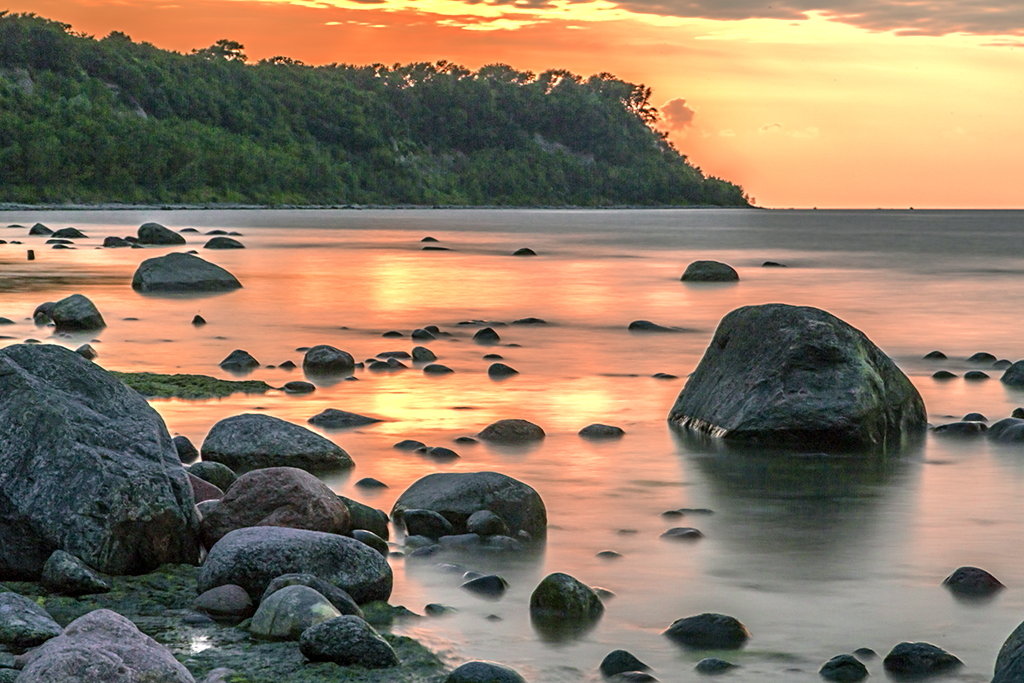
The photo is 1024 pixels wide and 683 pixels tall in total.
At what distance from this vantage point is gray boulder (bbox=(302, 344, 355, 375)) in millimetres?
16234

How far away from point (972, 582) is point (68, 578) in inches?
186

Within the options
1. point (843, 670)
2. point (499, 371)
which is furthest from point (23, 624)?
point (499, 371)

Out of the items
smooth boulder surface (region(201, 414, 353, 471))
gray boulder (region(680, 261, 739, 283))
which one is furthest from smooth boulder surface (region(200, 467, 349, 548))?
gray boulder (region(680, 261, 739, 283))

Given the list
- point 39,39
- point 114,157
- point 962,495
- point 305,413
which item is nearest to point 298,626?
point 962,495

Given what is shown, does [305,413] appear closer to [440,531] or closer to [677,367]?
[440,531]

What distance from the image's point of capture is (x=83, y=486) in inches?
288

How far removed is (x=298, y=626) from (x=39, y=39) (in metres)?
157

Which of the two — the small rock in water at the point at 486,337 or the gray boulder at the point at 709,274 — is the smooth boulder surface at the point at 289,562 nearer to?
the small rock in water at the point at 486,337

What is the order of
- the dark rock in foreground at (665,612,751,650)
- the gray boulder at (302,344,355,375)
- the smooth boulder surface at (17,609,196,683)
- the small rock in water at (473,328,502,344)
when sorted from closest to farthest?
1. the smooth boulder surface at (17,609,196,683)
2. the dark rock in foreground at (665,612,751,650)
3. the gray boulder at (302,344,355,375)
4. the small rock in water at (473,328,502,344)

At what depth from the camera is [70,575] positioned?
705 centimetres

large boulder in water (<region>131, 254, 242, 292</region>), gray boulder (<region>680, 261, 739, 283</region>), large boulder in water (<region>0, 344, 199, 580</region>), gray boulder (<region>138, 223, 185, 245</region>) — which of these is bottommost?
gray boulder (<region>138, 223, 185, 245</region>)

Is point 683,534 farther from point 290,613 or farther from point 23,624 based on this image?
point 23,624

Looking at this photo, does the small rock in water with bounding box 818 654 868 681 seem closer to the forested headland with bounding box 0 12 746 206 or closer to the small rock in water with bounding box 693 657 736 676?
the small rock in water with bounding box 693 657 736 676

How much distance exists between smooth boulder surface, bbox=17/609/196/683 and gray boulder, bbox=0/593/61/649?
3.00 ft
